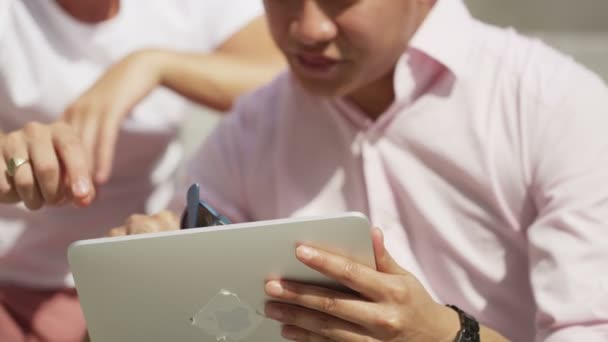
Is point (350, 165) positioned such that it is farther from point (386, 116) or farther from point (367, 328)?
point (367, 328)

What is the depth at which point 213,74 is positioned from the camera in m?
1.42

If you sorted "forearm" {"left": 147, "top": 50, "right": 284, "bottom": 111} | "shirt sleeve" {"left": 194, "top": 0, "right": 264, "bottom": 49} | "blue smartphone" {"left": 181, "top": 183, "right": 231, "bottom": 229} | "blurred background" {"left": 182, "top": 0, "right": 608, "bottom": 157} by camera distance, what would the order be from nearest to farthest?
"blue smartphone" {"left": 181, "top": 183, "right": 231, "bottom": 229}
"forearm" {"left": 147, "top": 50, "right": 284, "bottom": 111}
"shirt sleeve" {"left": 194, "top": 0, "right": 264, "bottom": 49}
"blurred background" {"left": 182, "top": 0, "right": 608, "bottom": 157}

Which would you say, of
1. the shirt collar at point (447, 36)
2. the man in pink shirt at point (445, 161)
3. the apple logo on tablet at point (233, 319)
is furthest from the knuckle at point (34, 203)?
Answer: the shirt collar at point (447, 36)

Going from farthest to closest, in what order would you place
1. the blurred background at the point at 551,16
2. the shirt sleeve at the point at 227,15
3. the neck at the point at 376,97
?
the blurred background at the point at 551,16 → the shirt sleeve at the point at 227,15 → the neck at the point at 376,97

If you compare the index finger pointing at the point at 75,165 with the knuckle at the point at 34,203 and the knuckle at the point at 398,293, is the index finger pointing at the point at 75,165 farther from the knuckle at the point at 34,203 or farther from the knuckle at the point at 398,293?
the knuckle at the point at 398,293

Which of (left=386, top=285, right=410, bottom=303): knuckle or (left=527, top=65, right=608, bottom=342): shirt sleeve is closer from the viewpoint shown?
(left=386, top=285, right=410, bottom=303): knuckle

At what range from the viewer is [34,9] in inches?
55.6

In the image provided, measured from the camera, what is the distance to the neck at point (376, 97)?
1.25 meters

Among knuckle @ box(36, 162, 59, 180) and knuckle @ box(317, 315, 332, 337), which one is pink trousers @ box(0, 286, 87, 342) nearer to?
knuckle @ box(36, 162, 59, 180)

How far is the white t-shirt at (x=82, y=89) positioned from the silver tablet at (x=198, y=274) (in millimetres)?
517

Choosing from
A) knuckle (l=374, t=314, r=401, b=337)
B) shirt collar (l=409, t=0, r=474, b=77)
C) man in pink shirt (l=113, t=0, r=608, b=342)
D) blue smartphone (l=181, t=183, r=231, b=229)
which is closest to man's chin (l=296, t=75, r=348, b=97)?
man in pink shirt (l=113, t=0, r=608, b=342)

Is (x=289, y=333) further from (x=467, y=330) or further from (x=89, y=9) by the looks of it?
(x=89, y=9)

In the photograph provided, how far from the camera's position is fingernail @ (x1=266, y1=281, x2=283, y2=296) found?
0.93 metres

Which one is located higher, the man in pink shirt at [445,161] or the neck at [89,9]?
the neck at [89,9]
